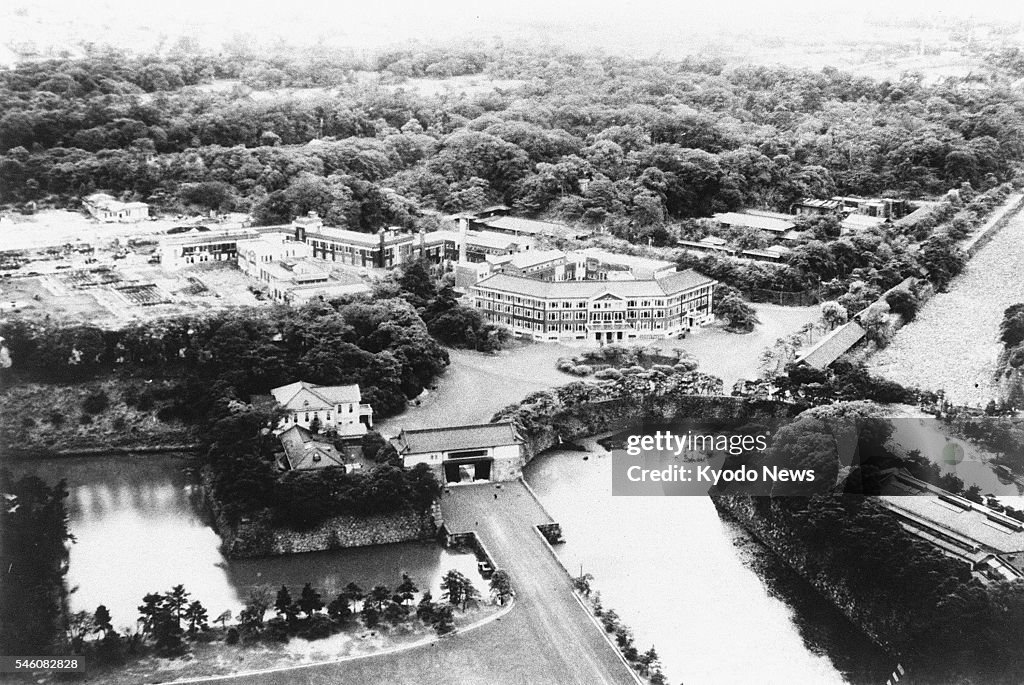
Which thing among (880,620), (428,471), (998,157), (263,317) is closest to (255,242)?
(263,317)

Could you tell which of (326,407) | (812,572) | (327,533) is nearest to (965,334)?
(812,572)

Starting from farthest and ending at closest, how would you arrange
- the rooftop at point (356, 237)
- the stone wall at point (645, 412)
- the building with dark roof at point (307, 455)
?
the rooftop at point (356, 237)
the stone wall at point (645, 412)
the building with dark roof at point (307, 455)

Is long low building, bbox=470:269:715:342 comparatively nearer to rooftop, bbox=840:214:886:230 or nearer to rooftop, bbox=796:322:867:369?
rooftop, bbox=796:322:867:369

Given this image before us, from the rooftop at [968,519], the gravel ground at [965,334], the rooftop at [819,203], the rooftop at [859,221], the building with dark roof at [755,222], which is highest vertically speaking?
the rooftop at [968,519]

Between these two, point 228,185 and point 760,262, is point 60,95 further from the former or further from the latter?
point 760,262

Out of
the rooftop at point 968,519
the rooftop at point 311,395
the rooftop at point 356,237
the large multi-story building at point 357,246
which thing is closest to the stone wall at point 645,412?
the rooftop at point 311,395

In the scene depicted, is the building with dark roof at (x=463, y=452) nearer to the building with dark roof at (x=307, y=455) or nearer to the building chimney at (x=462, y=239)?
the building with dark roof at (x=307, y=455)

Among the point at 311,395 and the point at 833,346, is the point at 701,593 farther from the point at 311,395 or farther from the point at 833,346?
the point at 833,346
